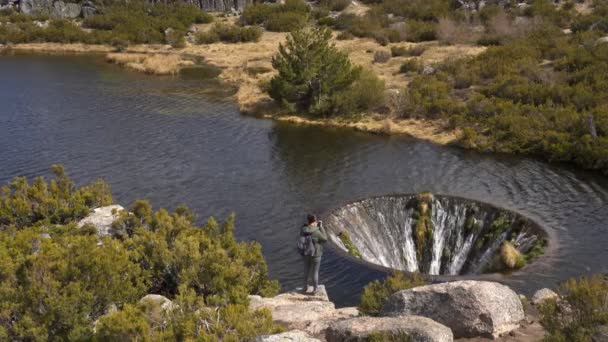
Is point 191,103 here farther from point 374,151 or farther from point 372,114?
point 374,151

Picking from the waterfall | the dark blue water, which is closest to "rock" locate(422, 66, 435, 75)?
the dark blue water

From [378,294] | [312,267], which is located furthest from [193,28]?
[378,294]

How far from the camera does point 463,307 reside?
14.7 metres

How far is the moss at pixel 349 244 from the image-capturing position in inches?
989

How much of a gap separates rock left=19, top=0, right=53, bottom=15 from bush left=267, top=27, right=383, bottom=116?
68.4 metres

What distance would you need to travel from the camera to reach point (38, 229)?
21547 mm

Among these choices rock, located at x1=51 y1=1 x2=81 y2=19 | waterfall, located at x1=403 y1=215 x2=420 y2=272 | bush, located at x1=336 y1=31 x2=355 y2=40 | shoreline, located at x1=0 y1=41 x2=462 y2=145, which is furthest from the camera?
rock, located at x1=51 y1=1 x2=81 y2=19

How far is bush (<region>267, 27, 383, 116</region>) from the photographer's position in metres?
46.5

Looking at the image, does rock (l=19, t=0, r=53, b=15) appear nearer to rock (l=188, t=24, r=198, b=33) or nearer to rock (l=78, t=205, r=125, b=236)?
rock (l=188, t=24, r=198, b=33)

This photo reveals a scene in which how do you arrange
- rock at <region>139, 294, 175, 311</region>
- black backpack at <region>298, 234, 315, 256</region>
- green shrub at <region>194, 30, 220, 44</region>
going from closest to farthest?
rock at <region>139, 294, 175, 311</region>
black backpack at <region>298, 234, 315, 256</region>
green shrub at <region>194, 30, 220, 44</region>

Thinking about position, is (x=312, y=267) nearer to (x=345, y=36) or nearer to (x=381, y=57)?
(x=381, y=57)

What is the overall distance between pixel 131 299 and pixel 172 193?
14747 mm

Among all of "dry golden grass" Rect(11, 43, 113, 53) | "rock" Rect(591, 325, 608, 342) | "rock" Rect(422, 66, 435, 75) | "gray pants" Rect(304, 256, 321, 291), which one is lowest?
"gray pants" Rect(304, 256, 321, 291)

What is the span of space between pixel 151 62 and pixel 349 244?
1854 inches
